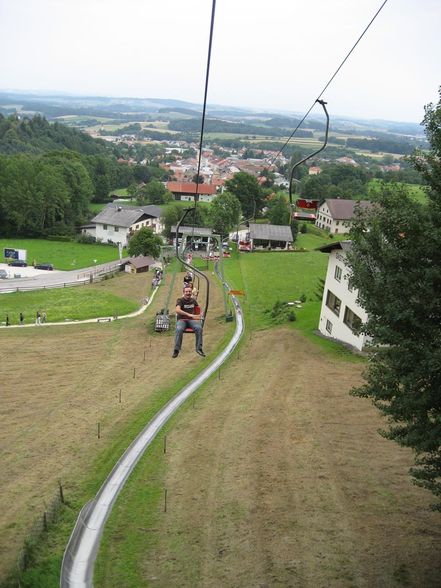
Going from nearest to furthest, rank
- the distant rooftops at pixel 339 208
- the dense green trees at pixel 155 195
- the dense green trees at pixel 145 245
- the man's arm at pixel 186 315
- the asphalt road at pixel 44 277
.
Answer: the man's arm at pixel 186 315, the asphalt road at pixel 44 277, the distant rooftops at pixel 339 208, the dense green trees at pixel 145 245, the dense green trees at pixel 155 195

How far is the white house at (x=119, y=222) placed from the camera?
286 feet

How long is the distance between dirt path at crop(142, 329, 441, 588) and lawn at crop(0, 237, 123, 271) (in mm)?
54196

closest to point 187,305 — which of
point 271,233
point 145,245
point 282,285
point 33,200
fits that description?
point 282,285

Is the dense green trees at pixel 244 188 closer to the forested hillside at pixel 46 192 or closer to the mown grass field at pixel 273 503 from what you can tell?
the forested hillside at pixel 46 192

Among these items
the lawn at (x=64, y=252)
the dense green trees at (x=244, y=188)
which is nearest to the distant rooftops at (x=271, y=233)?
the dense green trees at (x=244, y=188)

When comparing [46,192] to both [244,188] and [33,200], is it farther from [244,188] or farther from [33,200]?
[244,188]

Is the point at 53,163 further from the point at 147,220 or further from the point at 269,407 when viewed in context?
the point at 269,407

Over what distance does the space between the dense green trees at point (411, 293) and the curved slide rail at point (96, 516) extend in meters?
8.75

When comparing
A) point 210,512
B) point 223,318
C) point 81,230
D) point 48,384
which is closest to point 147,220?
point 81,230

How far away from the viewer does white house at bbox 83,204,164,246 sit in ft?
286

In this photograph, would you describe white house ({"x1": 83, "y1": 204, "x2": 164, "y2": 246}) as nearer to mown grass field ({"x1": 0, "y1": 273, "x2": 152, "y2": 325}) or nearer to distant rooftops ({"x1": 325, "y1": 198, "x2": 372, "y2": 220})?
mown grass field ({"x1": 0, "y1": 273, "x2": 152, "y2": 325})

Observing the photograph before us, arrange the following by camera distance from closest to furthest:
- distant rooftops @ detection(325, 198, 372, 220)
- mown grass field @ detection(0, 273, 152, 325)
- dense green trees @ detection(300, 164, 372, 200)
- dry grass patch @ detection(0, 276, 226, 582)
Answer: dry grass patch @ detection(0, 276, 226, 582) < mown grass field @ detection(0, 273, 152, 325) < distant rooftops @ detection(325, 198, 372, 220) < dense green trees @ detection(300, 164, 372, 200)

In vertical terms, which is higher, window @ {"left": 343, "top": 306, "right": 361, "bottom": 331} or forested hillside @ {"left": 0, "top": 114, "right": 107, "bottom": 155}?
forested hillside @ {"left": 0, "top": 114, "right": 107, "bottom": 155}

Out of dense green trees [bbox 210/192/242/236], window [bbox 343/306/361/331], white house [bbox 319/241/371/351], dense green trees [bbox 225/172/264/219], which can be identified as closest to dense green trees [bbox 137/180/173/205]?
dense green trees [bbox 225/172/264/219]
